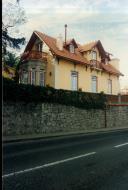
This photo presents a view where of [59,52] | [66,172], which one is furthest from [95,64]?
[66,172]

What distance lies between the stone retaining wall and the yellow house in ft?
20.7

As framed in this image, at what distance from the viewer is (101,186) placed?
5918 millimetres

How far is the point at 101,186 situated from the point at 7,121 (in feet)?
47.0

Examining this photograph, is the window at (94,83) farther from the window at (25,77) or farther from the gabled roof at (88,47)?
the window at (25,77)

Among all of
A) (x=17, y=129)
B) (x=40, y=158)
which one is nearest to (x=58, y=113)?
(x=17, y=129)

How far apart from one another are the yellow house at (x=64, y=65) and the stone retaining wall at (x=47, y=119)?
6.32 meters

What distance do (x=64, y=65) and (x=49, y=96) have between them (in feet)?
35.8

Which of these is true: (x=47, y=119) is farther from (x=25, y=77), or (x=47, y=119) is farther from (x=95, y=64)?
(x=95, y=64)

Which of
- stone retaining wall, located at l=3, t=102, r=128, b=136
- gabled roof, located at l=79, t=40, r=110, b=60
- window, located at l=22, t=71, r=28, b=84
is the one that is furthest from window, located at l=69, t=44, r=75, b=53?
stone retaining wall, located at l=3, t=102, r=128, b=136

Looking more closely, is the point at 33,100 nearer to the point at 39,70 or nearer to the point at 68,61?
the point at 39,70

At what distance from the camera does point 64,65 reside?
3381 cm

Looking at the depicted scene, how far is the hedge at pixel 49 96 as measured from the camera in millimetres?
20297

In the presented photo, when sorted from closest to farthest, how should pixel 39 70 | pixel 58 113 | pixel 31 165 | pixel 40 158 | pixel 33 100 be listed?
pixel 31 165, pixel 40 158, pixel 33 100, pixel 58 113, pixel 39 70

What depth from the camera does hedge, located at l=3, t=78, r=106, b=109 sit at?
20297 millimetres
